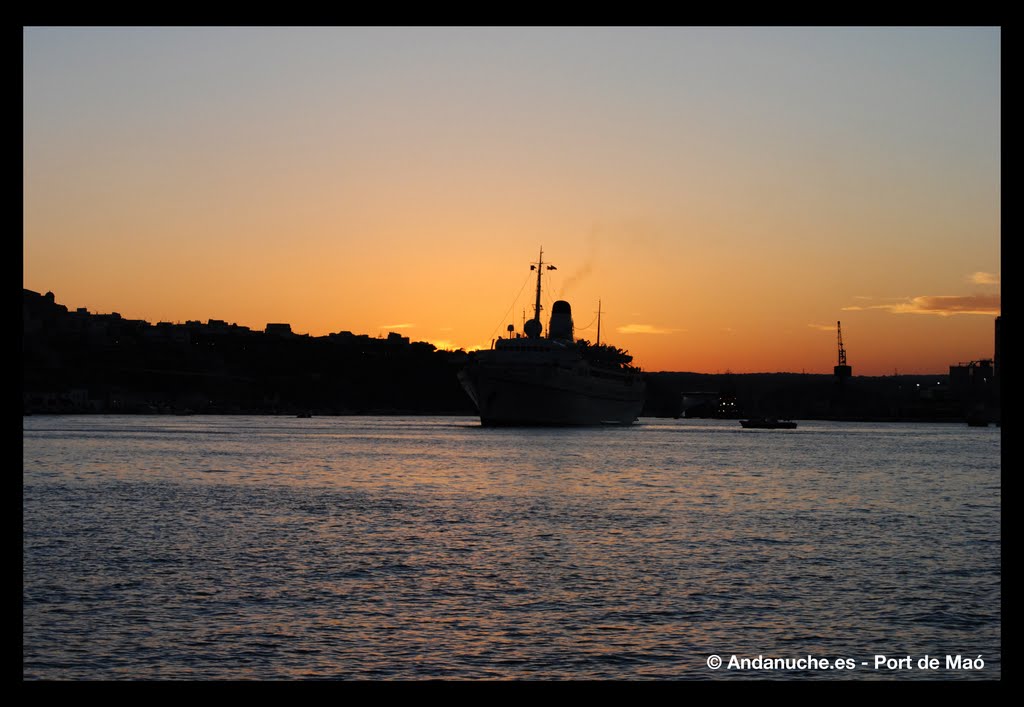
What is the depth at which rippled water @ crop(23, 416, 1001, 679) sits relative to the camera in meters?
17.5

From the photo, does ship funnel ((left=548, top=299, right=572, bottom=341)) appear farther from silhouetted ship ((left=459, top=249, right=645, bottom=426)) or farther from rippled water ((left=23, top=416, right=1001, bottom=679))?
rippled water ((left=23, top=416, right=1001, bottom=679))

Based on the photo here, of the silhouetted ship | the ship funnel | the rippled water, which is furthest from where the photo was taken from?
the ship funnel

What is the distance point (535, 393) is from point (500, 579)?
104500 millimetres

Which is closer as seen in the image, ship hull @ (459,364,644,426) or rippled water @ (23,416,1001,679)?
rippled water @ (23,416,1001,679)

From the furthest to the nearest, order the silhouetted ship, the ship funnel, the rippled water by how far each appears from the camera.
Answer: the ship funnel
the silhouetted ship
the rippled water

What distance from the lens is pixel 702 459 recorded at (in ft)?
291

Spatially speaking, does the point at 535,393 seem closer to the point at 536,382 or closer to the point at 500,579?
the point at 536,382

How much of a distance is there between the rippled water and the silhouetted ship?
69399 mm

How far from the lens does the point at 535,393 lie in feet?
426

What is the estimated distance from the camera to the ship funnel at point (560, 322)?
158m

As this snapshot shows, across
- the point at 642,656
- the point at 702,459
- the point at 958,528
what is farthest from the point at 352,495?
the point at 702,459

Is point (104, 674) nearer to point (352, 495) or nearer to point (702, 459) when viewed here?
point (352, 495)

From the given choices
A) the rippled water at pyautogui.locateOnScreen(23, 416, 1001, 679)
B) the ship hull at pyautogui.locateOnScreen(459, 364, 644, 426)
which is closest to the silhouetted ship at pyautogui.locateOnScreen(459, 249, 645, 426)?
the ship hull at pyautogui.locateOnScreen(459, 364, 644, 426)
